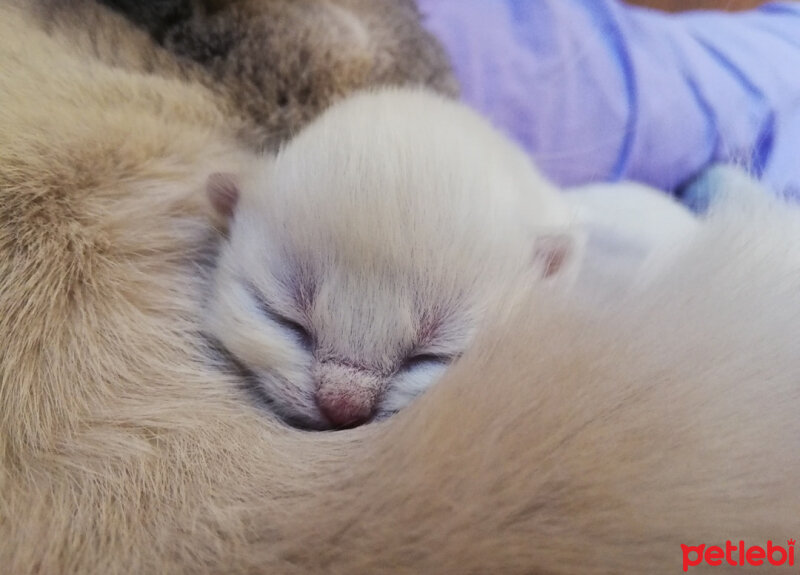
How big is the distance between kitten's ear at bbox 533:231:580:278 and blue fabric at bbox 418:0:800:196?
0.42 meters

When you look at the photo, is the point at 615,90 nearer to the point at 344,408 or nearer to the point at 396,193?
the point at 396,193

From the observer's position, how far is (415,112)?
0.66 m

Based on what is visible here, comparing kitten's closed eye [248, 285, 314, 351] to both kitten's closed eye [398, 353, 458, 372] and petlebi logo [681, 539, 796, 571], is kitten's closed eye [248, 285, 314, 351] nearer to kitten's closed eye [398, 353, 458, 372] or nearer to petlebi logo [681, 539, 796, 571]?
kitten's closed eye [398, 353, 458, 372]

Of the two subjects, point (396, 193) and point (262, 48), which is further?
point (262, 48)

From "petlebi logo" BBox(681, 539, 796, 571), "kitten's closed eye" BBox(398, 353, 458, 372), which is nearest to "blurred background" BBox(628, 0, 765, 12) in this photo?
"kitten's closed eye" BBox(398, 353, 458, 372)

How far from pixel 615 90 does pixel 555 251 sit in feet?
1.78

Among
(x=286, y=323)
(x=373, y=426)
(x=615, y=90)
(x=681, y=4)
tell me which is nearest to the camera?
(x=373, y=426)

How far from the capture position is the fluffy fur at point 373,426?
410 millimetres

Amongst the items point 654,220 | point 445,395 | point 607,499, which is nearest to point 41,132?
point 445,395

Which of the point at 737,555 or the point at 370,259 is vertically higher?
the point at 370,259

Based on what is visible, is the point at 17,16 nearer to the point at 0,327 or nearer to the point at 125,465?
the point at 0,327

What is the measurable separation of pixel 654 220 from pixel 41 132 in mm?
646

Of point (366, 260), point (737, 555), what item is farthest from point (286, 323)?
point (737, 555)

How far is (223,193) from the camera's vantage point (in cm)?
64
